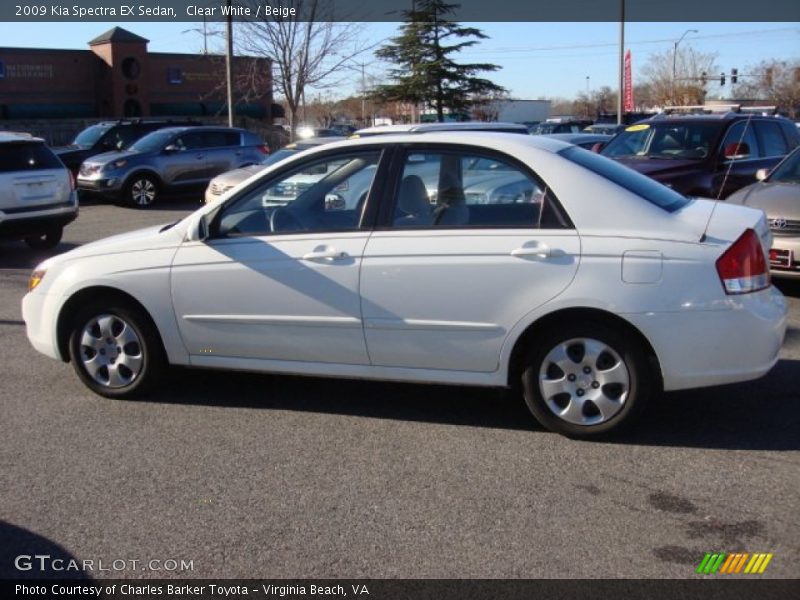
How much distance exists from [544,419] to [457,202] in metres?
1.33

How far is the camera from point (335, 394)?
5633mm

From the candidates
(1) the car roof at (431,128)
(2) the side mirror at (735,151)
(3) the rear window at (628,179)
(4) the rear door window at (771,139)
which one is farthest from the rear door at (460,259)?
(4) the rear door window at (771,139)

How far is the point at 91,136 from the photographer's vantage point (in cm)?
2131

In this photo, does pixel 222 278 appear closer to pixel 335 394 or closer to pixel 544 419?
pixel 335 394

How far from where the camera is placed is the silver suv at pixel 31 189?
10.9 meters

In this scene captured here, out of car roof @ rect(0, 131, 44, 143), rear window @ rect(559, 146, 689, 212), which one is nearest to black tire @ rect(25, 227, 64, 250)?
car roof @ rect(0, 131, 44, 143)

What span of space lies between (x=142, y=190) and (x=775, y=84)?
188 ft

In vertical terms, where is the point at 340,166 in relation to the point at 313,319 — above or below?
above

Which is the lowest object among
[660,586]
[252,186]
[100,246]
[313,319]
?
[660,586]

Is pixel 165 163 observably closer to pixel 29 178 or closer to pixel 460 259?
pixel 29 178

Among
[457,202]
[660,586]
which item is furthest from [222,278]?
[660,586]

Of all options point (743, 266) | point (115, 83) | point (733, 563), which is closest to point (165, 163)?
point (743, 266)

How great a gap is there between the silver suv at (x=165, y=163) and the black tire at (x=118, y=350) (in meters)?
13.0

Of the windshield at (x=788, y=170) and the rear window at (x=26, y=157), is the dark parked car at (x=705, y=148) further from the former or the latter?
the rear window at (x=26, y=157)
